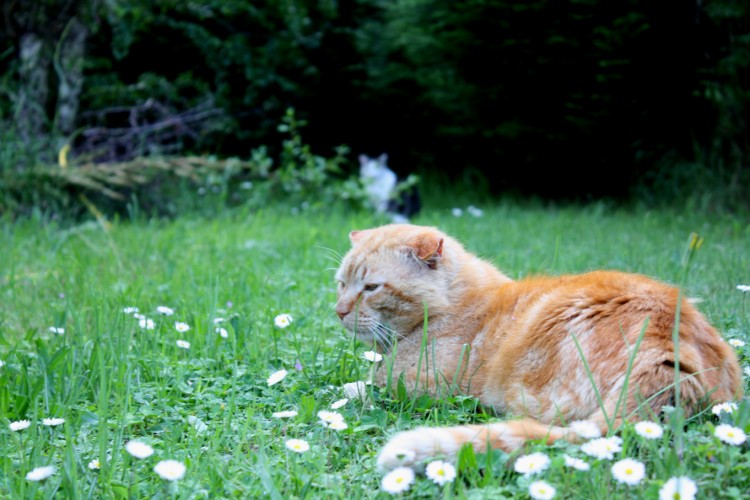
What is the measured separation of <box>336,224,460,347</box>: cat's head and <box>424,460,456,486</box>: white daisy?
92cm

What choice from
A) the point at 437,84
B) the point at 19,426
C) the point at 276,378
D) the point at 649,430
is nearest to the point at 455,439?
the point at 649,430

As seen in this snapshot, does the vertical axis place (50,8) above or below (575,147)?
above

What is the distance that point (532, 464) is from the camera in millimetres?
1707

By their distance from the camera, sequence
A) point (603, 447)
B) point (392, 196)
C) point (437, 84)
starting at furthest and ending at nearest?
point (437, 84), point (392, 196), point (603, 447)

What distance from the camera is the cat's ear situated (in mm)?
2615

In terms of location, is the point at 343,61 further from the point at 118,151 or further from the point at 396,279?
the point at 396,279

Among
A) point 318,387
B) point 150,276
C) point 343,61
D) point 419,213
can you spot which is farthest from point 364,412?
point 343,61

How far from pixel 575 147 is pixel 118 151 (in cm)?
479

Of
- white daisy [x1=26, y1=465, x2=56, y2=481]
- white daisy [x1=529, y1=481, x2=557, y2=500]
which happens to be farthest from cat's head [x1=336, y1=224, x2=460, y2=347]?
white daisy [x1=26, y1=465, x2=56, y2=481]

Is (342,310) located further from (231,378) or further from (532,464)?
(532,464)

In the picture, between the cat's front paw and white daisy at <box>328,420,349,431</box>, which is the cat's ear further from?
the cat's front paw

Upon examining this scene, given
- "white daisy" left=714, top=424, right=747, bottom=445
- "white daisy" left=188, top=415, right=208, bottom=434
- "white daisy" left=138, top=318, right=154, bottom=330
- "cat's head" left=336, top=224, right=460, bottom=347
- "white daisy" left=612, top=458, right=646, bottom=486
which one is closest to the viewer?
"white daisy" left=612, top=458, right=646, bottom=486

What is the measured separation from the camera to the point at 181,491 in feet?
5.73

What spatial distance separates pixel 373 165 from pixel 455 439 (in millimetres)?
6207
